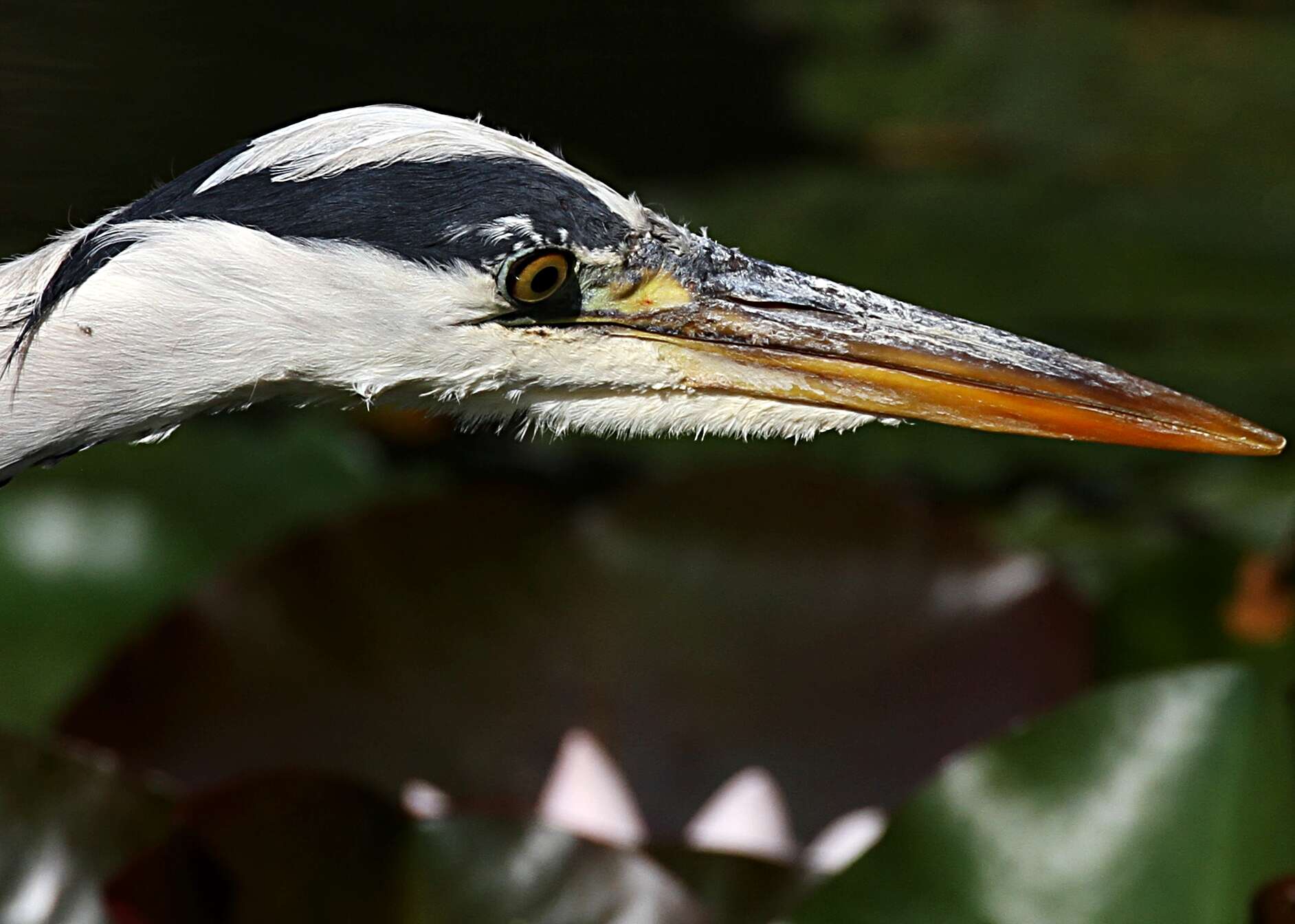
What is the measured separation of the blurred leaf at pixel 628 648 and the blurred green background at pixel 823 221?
19 mm

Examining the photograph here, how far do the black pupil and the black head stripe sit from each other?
40 mm

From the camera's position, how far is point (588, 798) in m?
1.72

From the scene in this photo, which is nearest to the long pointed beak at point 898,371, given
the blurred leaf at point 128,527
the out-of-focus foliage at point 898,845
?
the out-of-focus foliage at point 898,845

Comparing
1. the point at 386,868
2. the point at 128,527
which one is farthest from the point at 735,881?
the point at 128,527

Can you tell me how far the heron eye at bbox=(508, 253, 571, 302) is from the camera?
1.38 m

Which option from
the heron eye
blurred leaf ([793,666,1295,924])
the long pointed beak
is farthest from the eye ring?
blurred leaf ([793,666,1295,924])

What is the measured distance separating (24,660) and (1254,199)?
3.06 meters

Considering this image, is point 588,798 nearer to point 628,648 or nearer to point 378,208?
point 628,648

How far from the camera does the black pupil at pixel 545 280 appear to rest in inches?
54.7

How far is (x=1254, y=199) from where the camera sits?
3.74 m

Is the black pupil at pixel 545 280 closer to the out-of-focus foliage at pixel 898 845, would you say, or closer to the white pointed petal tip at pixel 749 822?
the out-of-focus foliage at pixel 898 845

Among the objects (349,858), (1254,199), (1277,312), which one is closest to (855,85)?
(1254,199)

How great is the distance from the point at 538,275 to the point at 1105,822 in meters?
0.79

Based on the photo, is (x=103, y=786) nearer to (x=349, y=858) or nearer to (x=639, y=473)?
(x=349, y=858)
